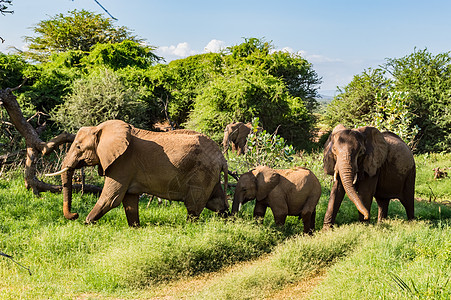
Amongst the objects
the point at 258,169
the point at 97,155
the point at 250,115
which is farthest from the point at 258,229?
the point at 250,115

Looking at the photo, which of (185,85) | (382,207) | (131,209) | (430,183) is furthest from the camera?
(185,85)

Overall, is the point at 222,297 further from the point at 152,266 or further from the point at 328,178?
the point at 328,178

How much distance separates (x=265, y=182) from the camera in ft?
25.6

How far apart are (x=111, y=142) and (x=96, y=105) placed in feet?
26.1

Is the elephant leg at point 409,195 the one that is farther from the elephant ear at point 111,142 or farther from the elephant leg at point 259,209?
the elephant ear at point 111,142

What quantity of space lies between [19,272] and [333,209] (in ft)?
18.0

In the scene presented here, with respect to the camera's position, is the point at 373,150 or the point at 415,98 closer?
the point at 373,150

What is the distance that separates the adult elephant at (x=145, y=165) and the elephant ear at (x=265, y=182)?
810mm

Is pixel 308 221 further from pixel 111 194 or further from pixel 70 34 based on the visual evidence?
pixel 70 34

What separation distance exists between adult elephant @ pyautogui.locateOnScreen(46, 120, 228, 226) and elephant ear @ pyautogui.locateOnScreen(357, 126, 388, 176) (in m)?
2.77

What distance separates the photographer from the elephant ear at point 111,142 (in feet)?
23.3

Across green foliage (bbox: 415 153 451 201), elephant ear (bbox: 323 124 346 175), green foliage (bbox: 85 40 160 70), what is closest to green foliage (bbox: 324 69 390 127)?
green foliage (bbox: 415 153 451 201)

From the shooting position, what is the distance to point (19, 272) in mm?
6008

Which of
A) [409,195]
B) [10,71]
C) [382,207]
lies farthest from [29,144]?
[409,195]
